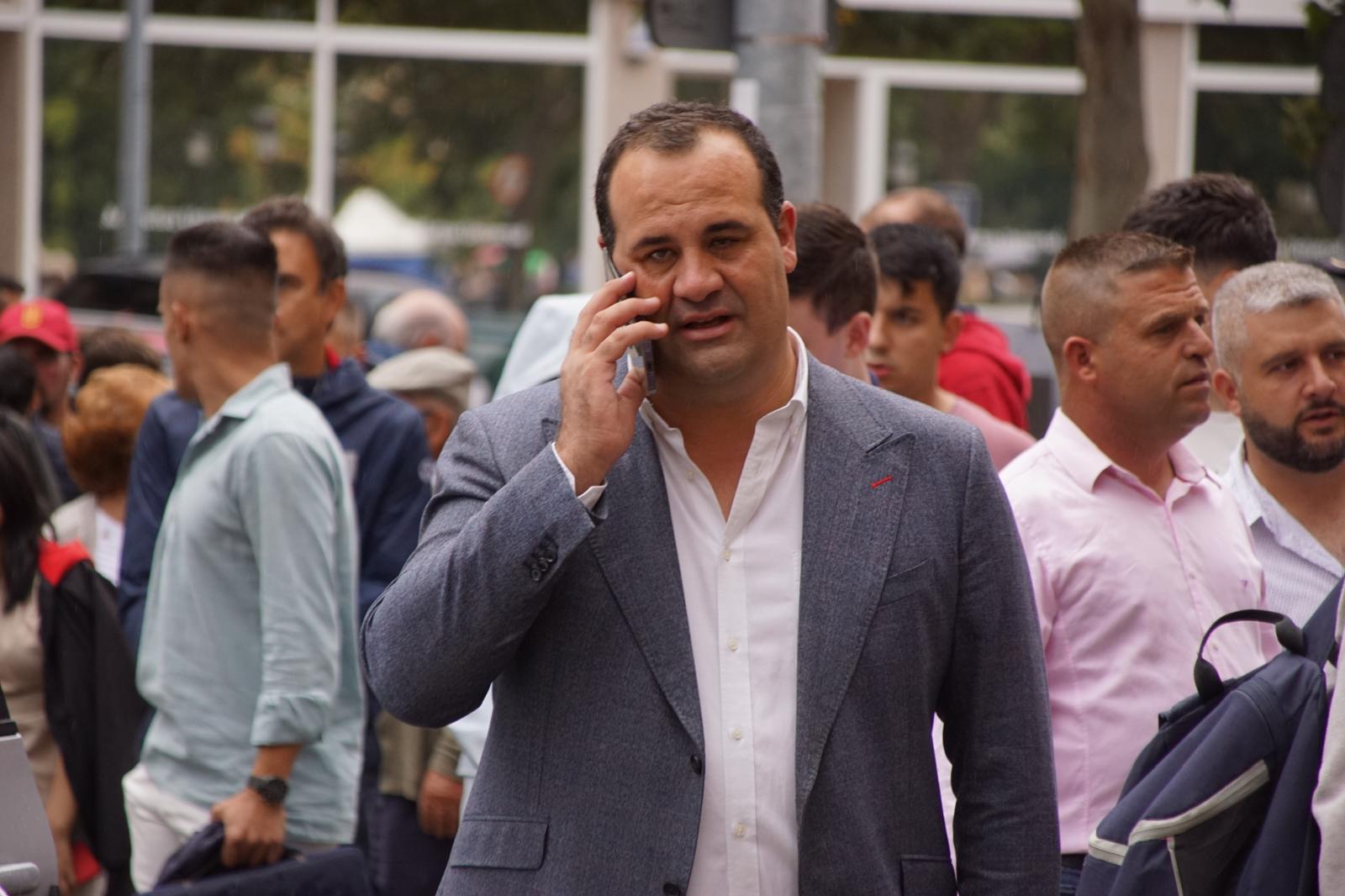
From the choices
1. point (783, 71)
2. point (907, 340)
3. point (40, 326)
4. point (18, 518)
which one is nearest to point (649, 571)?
point (18, 518)

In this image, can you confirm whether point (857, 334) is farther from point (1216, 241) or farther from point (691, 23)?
point (691, 23)

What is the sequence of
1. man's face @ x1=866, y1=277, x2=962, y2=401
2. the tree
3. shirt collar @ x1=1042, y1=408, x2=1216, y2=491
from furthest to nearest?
the tree → man's face @ x1=866, y1=277, x2=962, y2=401 → shirt collar @ x1=1042, y1=408, x2=1216, y2=491

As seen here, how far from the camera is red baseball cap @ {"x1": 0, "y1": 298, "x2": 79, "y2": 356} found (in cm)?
831

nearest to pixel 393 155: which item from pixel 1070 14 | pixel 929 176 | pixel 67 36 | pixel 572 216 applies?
pixel 572 216

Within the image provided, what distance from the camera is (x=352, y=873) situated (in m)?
4.44

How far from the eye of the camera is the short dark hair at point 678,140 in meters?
2.84

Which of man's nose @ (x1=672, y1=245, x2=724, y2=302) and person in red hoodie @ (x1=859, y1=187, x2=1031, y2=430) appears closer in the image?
man's nose @ (x1=672, y1=245, x2=724, y2=302)

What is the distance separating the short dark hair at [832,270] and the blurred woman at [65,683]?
7.69 ft

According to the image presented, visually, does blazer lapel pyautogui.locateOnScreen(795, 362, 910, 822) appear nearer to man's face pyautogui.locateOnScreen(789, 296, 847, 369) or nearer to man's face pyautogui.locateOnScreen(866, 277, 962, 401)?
man's face pyautogui.locateOnScreen(789, 296, 847, 369)

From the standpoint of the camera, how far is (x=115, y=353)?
8.23 metres

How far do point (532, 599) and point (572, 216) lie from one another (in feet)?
55.3

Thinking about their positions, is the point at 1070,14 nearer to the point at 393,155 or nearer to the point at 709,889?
the point at 393,155

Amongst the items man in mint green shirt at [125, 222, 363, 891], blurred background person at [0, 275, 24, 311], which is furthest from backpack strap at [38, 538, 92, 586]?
blurred background person at [0, 275, 24, 311]

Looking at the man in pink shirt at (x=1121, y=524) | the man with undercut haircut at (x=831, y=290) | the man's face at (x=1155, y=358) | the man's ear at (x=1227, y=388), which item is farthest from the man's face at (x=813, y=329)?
the man's ear at (x=1227, y=388)
